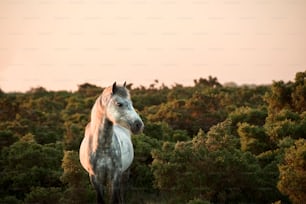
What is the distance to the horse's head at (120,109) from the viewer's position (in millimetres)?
7270

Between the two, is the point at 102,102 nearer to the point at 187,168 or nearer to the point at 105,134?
the point at 105,134

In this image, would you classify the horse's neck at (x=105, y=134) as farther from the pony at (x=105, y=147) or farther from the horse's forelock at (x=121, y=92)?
the horse's forelock at (x=121, y=92)

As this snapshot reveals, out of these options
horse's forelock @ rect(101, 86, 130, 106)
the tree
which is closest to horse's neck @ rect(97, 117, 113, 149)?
horse's forelock @ rect(101, 86, 130, 106)

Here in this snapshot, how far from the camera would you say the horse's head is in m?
7.27

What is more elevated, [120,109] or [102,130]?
[120,109]

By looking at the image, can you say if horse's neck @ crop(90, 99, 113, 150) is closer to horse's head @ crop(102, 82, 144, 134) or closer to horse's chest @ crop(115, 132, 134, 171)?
horse's head @ crop(102, 82, 144, 134)

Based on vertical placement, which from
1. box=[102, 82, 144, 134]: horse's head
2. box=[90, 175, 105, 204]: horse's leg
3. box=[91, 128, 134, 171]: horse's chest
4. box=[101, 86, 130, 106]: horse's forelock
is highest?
box=[101, 86, 130, 106]: horse's forelock

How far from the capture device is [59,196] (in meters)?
11.1

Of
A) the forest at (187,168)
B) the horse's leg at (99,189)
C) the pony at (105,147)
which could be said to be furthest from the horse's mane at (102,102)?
the forest at (187,168)

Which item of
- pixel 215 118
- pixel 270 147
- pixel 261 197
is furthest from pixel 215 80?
pixel 261 197

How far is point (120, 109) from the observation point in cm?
745

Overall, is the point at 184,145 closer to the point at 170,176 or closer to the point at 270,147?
the point at 170,176

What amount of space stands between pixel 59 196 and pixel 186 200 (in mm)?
2328

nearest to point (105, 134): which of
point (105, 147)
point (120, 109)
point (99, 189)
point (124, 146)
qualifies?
point (105, 147)
